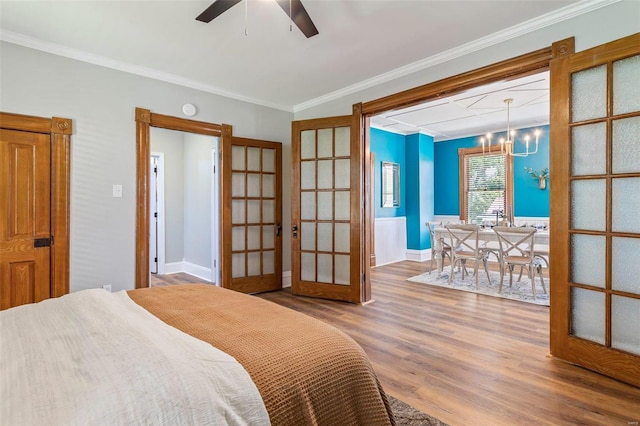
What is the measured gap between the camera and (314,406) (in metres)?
1.03

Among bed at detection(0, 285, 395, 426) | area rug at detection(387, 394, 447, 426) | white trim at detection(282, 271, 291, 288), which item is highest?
bed at detection(0, 285, 395, 426)

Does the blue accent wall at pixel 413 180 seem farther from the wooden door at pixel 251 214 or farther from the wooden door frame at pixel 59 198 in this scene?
the wooden door frame at pixel 59 198

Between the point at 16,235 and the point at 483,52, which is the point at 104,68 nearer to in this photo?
the point at 16,235

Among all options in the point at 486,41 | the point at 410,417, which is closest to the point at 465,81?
the point at 486,41

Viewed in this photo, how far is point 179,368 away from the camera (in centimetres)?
92

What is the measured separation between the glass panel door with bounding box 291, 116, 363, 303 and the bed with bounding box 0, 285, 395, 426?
2.44 metres

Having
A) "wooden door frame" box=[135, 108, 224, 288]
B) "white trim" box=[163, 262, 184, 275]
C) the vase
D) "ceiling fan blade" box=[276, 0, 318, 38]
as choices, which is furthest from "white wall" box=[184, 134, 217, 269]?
the vase

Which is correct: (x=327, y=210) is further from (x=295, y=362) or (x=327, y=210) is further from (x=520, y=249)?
(x=295, y=362)

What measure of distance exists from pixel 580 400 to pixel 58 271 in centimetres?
408

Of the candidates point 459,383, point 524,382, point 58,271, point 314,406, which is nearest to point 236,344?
point 314,406

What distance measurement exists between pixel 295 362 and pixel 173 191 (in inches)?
210

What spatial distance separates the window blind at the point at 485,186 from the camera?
20.9 ft

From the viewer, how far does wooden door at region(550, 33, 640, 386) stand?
2.02 meters

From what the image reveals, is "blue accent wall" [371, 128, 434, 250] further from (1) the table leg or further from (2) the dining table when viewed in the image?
(1) the table leg
